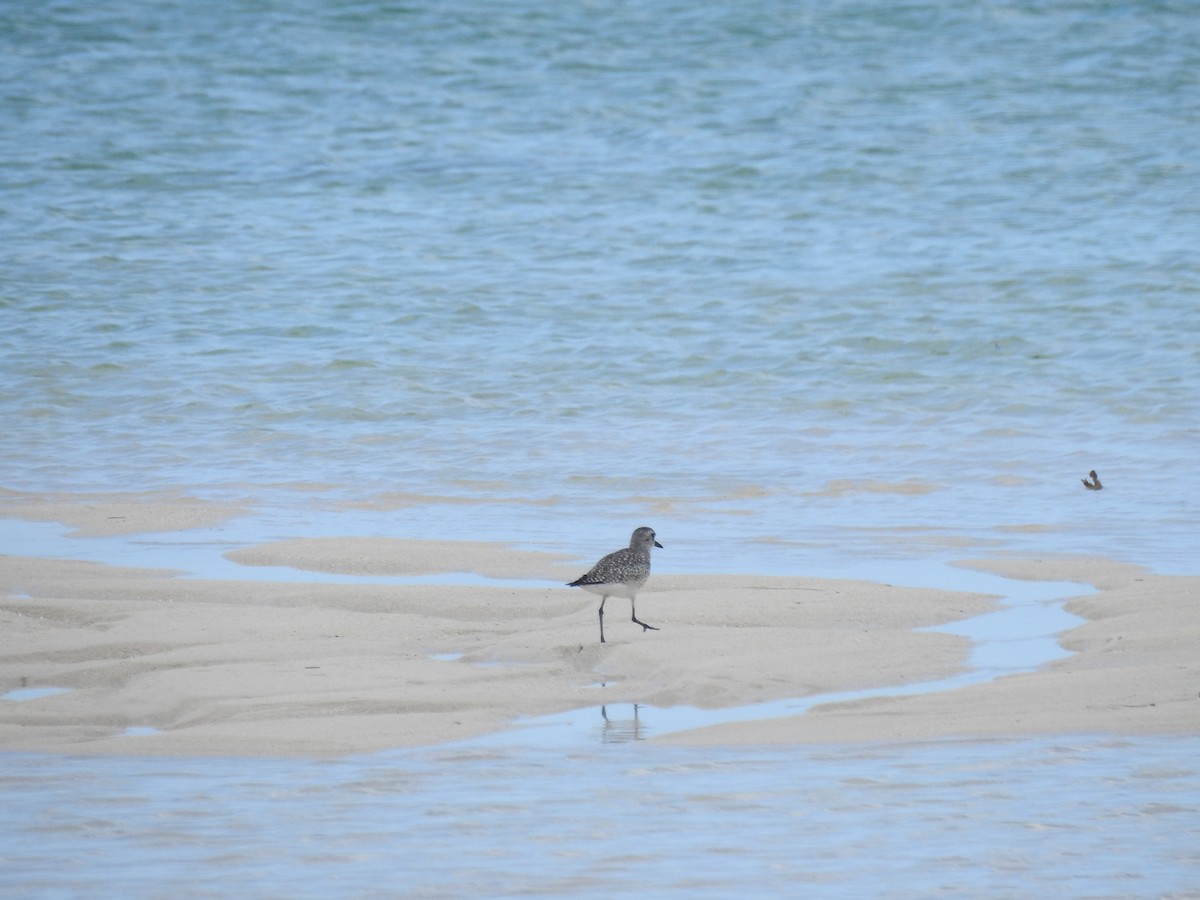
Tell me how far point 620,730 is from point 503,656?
1.07 m

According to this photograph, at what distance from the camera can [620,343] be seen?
16.1 meters

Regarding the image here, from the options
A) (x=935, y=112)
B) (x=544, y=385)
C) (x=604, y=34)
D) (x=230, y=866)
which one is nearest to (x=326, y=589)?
(x=230, y=866)

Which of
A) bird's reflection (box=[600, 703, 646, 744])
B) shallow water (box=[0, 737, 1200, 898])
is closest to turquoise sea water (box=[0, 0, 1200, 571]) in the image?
bird's reflection (box=[600, 703, 646, 744])

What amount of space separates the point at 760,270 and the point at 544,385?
484cm

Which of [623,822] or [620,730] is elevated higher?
[623,822]

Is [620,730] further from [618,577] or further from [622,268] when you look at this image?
[622,268]

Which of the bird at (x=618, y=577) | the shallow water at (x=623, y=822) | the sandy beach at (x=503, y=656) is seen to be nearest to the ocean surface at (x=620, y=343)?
the shallow water at (x=623, y=822)

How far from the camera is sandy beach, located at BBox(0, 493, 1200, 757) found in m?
5.73

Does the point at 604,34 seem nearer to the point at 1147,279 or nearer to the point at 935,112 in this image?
the point at 935,112

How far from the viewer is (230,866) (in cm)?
447

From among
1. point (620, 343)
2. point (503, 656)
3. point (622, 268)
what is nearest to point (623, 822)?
point (503, 656)

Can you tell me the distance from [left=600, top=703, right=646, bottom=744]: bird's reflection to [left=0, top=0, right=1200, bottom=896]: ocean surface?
0.35 ft

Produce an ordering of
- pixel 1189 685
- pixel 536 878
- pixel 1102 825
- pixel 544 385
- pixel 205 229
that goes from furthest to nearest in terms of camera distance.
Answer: pixel 205 229
pixel 544 385
pixel 1189 685
pixel 1102 825
pixel 536 878

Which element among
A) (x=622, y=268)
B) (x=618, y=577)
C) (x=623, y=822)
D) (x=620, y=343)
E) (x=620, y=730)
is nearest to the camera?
(x=623, y=822)
